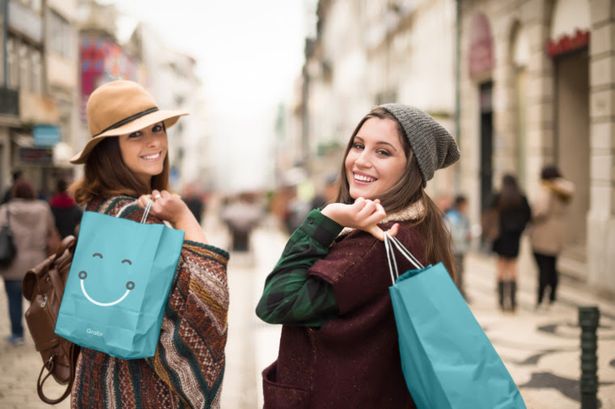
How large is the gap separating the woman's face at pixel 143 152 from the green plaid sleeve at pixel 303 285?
75 cm

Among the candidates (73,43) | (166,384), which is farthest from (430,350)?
(73,43)

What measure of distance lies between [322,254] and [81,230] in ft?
2.76

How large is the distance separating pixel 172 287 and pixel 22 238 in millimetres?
6564

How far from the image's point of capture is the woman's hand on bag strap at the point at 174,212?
2.59 metres

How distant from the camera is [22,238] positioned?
849 centimetres

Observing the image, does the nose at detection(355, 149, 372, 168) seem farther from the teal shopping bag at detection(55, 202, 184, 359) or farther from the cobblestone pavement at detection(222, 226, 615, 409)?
the cobblestone pavement at detection(222, 226, 615, 409)

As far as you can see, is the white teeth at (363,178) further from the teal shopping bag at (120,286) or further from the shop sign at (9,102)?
the shop sign at (9,102)

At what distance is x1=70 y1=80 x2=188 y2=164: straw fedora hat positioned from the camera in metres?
2.78

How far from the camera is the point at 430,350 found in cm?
206

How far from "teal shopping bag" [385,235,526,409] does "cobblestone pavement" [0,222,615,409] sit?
3.74 metres

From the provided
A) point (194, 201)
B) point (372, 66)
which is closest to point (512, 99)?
point (194, 201)

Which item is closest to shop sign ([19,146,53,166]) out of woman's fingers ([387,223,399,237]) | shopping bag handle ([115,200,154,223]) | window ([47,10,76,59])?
window ([47,10,76,59])

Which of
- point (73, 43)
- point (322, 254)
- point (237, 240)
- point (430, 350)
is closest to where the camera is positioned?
point (430, 350)

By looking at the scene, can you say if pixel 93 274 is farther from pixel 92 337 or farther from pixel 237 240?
pixel 237 240
